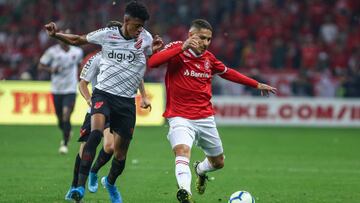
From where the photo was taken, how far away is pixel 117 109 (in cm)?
1001

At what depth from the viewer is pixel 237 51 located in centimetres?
2981

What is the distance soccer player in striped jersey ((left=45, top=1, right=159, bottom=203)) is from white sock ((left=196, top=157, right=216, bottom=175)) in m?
1.34

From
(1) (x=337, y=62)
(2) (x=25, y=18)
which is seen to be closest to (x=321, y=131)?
(1) (x=337, y=62)


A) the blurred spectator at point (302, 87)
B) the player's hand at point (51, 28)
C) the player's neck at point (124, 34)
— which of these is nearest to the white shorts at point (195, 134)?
the player's neck at point (124, 34)

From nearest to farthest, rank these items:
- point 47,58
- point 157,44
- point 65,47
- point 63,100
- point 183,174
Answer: point 183,174 < point 157,44 < point 65,47 < point 63,100 < point 47,58

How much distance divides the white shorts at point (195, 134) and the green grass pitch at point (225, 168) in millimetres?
802

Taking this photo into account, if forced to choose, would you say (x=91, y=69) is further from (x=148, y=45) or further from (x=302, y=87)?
(x=302, y=87)

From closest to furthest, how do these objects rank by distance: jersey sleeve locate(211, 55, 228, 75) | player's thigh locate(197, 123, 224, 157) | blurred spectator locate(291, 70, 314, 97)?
player's thigh locate(197, 123, 224, 157) → jersey sleeve locate(211, 55, 228, 75) → blurred spectator locate(291, 70, 314, 97)

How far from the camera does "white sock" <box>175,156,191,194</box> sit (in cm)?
934

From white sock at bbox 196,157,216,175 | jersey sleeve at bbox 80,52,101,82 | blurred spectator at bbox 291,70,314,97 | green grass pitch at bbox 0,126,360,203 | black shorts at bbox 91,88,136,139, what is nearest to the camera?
black shorts at bbox 91,88,136,139

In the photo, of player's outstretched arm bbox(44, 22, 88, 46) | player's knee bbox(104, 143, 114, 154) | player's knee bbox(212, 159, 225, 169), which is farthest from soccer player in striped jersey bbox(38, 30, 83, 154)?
player's outstretched arm bbox(44, 22, 88, 46)

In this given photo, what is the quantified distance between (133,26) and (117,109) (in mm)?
978

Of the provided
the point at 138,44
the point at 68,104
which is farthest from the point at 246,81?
the point at 68,104

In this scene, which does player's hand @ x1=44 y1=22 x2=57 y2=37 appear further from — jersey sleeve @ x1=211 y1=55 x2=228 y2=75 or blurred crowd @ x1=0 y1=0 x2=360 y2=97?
blurred crowd @ x1=0 y1=0 x2=360 y2=97
